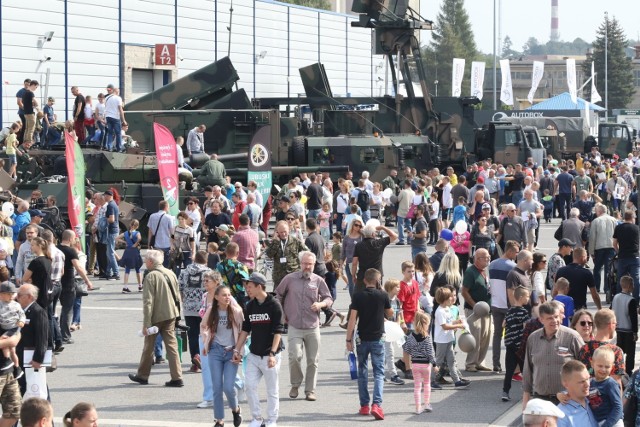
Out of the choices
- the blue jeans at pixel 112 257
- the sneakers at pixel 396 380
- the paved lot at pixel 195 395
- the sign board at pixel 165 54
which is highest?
the sign board at pixel 165 54

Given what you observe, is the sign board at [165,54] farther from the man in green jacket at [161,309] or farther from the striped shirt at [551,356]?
the striped shirt at [551,356]

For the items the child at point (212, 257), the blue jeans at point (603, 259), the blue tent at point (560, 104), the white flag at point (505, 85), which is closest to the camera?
the child at point (212, 257)

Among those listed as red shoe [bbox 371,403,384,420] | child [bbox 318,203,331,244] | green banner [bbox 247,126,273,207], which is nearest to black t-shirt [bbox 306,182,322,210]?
child [bbox 318,203,331,244]

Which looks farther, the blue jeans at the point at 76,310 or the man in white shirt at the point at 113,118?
the man in white shirt at the point at 113,118

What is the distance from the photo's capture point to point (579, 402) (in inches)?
326

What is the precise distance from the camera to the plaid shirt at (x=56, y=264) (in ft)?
50.2

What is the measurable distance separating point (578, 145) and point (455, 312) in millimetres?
44793

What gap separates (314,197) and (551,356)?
770 inches

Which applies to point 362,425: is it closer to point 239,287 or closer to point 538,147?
point 239,287

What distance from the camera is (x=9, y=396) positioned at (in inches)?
425

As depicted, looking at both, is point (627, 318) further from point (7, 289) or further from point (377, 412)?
point (7, 289)

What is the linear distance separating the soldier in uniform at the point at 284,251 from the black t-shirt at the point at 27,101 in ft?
47.1

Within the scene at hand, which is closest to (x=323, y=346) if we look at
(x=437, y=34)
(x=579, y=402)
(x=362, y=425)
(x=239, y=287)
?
(x=239, y=287)

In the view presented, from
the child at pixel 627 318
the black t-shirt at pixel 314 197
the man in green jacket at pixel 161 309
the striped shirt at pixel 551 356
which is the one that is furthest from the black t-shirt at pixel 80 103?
the striped shirt at pixel 551 356
